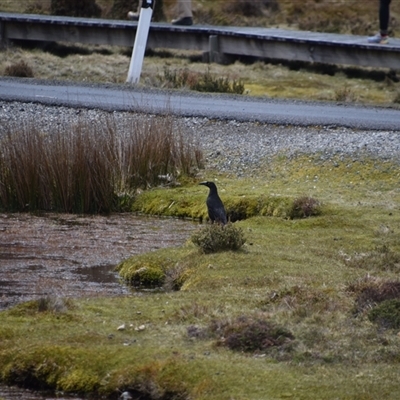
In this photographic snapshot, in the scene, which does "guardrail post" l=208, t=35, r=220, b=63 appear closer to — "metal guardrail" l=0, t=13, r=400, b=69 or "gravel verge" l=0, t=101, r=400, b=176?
"metal guardrail" l=0, t=13, r=400, b=69

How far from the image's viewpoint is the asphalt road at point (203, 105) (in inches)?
707

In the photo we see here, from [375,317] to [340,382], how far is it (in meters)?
1.28

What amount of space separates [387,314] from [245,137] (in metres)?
9.08

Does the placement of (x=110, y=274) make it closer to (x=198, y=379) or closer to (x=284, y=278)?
(x=284, y=278)

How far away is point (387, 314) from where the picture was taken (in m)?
8.18

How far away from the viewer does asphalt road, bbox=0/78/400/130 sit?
18.0 metres

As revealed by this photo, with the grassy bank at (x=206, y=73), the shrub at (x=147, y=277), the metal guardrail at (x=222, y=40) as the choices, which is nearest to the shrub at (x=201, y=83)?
the grassy bank at (x=206, y=73)

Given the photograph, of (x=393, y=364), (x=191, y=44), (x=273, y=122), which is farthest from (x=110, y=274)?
(x=191, y=44)

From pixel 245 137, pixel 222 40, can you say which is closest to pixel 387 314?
pixel 245 137

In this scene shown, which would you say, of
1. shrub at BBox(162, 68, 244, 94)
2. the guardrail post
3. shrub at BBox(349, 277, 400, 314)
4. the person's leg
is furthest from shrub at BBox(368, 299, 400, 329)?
the guardrail post

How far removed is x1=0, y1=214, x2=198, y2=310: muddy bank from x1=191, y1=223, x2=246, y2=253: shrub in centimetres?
96

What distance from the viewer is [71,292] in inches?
392

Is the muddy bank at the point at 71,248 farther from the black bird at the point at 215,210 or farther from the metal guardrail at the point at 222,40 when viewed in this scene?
the metal guardrail at the point at 222,40

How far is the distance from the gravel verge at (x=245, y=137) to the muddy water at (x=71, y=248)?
82.2 inches
